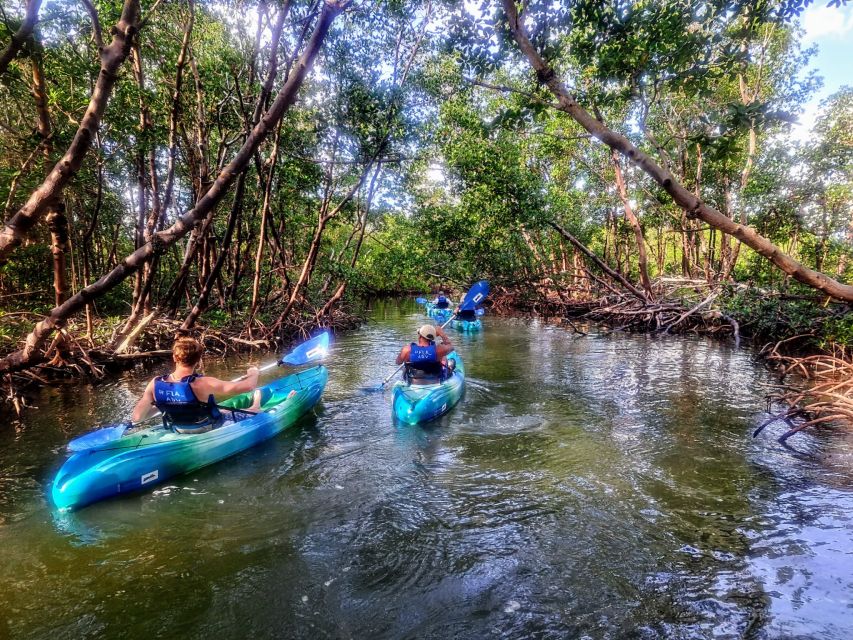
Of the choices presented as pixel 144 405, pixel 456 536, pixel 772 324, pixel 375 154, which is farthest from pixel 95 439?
pixel 772 324

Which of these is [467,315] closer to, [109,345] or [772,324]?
[772,324]

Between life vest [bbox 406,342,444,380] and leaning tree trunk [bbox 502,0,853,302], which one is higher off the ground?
leaning tree trunk [bbox 502,0,853,302]

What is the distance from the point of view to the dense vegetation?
434 centimetres

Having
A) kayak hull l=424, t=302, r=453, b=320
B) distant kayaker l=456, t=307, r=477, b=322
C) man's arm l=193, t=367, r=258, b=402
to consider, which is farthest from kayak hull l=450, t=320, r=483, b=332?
man's arm l=193, t=367, r=258, b=402

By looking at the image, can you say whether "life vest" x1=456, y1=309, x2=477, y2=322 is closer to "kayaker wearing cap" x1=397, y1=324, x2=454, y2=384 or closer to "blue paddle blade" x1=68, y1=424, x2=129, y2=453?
"kayaker wearing cap" x1=397, y1=324, x2=454, y2=384

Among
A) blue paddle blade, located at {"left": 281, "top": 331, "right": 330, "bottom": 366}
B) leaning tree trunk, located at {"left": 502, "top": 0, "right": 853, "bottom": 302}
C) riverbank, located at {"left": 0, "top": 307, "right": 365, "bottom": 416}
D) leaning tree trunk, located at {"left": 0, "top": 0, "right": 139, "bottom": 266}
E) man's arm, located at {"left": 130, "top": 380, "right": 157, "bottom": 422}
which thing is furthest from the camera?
riverbank, located at {"left": 0, "top": 307, "right": 365, "bottom": 416}

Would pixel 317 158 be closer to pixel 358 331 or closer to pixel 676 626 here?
pixel 358 331

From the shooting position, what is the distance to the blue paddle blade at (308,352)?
21.6 ft

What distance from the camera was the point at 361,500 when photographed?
421 cm

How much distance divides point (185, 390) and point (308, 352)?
8.57 feet

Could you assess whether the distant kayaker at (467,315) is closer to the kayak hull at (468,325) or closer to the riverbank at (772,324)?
the kayak hull at (468,325)

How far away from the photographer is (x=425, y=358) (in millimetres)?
6723

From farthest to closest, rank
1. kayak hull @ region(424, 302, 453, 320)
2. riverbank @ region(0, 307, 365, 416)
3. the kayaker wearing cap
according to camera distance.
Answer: kayak hull @ region(424, 302, 453, 320) < riverbank @ region(0, 307, 365, 416) < the kayaker wearing cap

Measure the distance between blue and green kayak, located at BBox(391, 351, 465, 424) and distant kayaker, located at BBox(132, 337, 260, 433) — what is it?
214cm
